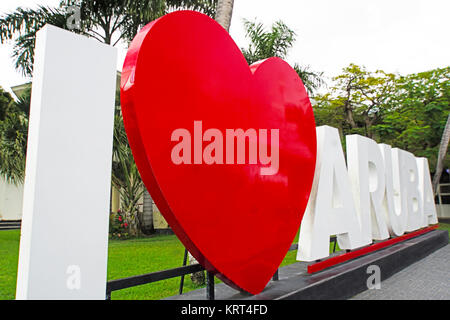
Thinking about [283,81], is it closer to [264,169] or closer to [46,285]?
[264,169]

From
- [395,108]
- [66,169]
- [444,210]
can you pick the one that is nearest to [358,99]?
[395,108]

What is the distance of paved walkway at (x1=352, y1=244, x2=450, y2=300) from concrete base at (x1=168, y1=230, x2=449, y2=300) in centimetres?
13

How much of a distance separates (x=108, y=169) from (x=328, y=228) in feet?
10.7

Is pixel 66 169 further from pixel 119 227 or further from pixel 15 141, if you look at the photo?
pixel 119 227

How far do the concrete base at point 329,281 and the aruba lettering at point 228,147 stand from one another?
1.33 meters

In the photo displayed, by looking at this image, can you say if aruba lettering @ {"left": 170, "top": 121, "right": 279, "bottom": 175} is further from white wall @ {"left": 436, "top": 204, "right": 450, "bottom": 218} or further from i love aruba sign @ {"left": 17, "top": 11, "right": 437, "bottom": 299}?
white wall @ {"left": 436, "top": 204, "right": 450, "bottom": 218}

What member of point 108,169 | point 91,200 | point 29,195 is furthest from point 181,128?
point 29,195

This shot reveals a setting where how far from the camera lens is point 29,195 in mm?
1953

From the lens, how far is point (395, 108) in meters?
15.9

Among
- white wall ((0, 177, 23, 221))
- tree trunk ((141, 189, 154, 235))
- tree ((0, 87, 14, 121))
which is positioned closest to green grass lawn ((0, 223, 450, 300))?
tree trunk ((141, 189, 154, 235))

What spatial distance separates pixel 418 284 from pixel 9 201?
21.3 m

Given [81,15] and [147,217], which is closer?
[81,15]

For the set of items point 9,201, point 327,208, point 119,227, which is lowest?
point 119,227

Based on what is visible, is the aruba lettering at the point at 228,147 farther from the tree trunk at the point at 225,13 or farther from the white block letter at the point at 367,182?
the tree trunk at the point at 225,13
